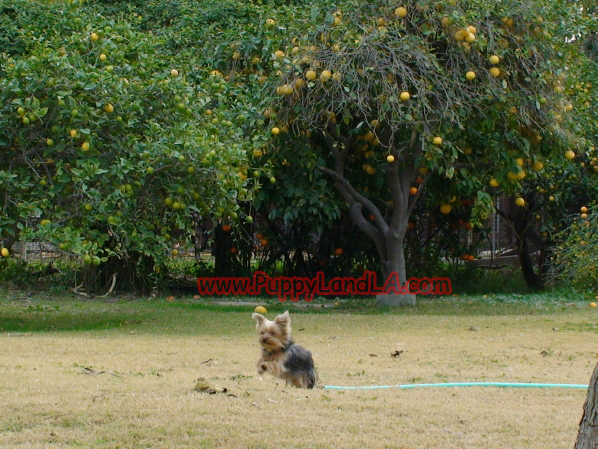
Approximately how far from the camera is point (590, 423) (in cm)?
327

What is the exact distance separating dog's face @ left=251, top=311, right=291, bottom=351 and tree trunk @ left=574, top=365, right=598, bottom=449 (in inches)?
119

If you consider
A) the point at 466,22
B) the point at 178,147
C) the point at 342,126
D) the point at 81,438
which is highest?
the point at 466,22

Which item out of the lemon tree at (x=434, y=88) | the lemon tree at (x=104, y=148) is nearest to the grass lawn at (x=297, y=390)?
the lemon tree at (x=104, y=148)

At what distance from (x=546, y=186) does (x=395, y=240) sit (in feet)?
14.1

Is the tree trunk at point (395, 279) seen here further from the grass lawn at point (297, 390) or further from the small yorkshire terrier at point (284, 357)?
the small yorkshire terrier at point (284, 357)

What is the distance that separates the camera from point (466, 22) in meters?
10.4

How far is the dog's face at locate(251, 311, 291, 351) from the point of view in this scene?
6.05 metres

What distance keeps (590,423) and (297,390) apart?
2.83 meters

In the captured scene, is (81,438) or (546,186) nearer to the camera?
(81,438)

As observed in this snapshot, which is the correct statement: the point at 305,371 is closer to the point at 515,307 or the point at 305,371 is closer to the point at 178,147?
the point at 178,147

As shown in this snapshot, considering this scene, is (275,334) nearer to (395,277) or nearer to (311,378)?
(311,378)

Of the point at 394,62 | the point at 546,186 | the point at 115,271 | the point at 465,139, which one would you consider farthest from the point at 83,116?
the point at 546,186

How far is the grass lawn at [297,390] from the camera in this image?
479cm

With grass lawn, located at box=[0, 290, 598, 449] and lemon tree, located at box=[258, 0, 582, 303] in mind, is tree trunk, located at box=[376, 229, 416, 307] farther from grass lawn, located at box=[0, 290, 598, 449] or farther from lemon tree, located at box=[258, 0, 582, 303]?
grass lawn, located at box=[0, 290, 598, 449]
